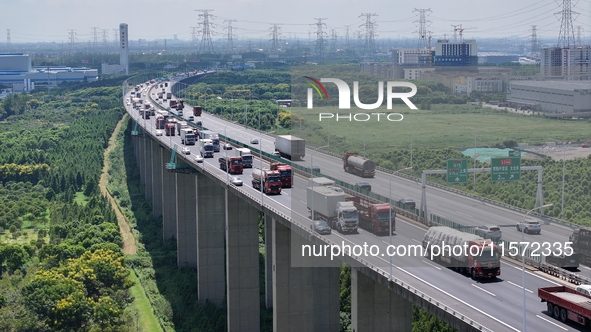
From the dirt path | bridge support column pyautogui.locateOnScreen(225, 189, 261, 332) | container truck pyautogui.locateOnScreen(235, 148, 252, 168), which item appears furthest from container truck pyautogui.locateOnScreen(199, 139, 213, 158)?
bridge support column pyautogui.locateOnScreen(225, 189, 261, 332)

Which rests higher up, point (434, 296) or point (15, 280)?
point (434, 296)

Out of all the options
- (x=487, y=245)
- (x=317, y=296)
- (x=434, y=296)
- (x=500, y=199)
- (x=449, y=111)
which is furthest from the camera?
(x=449, y=111)

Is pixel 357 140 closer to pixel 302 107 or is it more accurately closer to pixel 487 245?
pixel 302 107

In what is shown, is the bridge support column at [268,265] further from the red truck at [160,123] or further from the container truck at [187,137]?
the red truck at [160,123]

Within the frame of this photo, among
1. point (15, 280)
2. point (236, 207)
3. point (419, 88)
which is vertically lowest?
point (15, 280)

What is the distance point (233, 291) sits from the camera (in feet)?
187

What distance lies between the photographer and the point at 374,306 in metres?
36.1

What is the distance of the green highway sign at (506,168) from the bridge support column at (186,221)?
105ft

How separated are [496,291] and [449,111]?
5856 cm

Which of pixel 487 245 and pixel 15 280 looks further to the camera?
pixel 15 280

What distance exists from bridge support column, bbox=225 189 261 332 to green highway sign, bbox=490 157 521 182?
16.4 meters

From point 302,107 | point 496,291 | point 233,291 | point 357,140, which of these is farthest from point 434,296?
point 302,107

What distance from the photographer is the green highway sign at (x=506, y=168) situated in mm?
49750

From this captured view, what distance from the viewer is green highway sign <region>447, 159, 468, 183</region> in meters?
50.2
